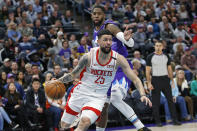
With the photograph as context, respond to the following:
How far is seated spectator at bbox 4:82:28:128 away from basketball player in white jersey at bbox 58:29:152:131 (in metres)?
3.96

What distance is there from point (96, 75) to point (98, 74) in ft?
0.12

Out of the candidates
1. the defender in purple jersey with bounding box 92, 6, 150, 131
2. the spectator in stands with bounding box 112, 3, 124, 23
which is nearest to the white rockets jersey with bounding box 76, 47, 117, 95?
the defender in purple jersey with bounding box 92, 6, 150, 131

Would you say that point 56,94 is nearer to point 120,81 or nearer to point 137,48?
point 120,81

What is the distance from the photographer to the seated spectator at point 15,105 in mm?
9859

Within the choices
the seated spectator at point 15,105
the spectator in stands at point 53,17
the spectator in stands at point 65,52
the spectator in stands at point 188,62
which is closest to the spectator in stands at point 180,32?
the spectator in stands at point 188,62

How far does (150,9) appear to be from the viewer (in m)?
16.7

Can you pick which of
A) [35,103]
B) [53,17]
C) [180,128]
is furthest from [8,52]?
[180,128]

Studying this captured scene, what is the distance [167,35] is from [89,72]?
32.3 ft

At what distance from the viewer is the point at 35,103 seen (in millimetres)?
10078

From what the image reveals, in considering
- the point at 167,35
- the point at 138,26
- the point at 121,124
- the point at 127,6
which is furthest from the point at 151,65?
the point at 127,6

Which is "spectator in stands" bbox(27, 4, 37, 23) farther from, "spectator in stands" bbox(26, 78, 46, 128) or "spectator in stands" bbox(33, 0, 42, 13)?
"spectator in stands" bbox(26, 78, 46, 128)

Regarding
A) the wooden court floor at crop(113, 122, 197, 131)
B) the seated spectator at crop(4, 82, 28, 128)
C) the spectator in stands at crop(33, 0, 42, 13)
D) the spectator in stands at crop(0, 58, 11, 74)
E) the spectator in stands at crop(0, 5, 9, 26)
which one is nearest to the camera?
the wooden court floor at crop(113, 122, 197, 131)

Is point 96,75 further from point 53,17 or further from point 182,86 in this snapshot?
point 53,17

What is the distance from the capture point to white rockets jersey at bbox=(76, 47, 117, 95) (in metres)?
5.99
